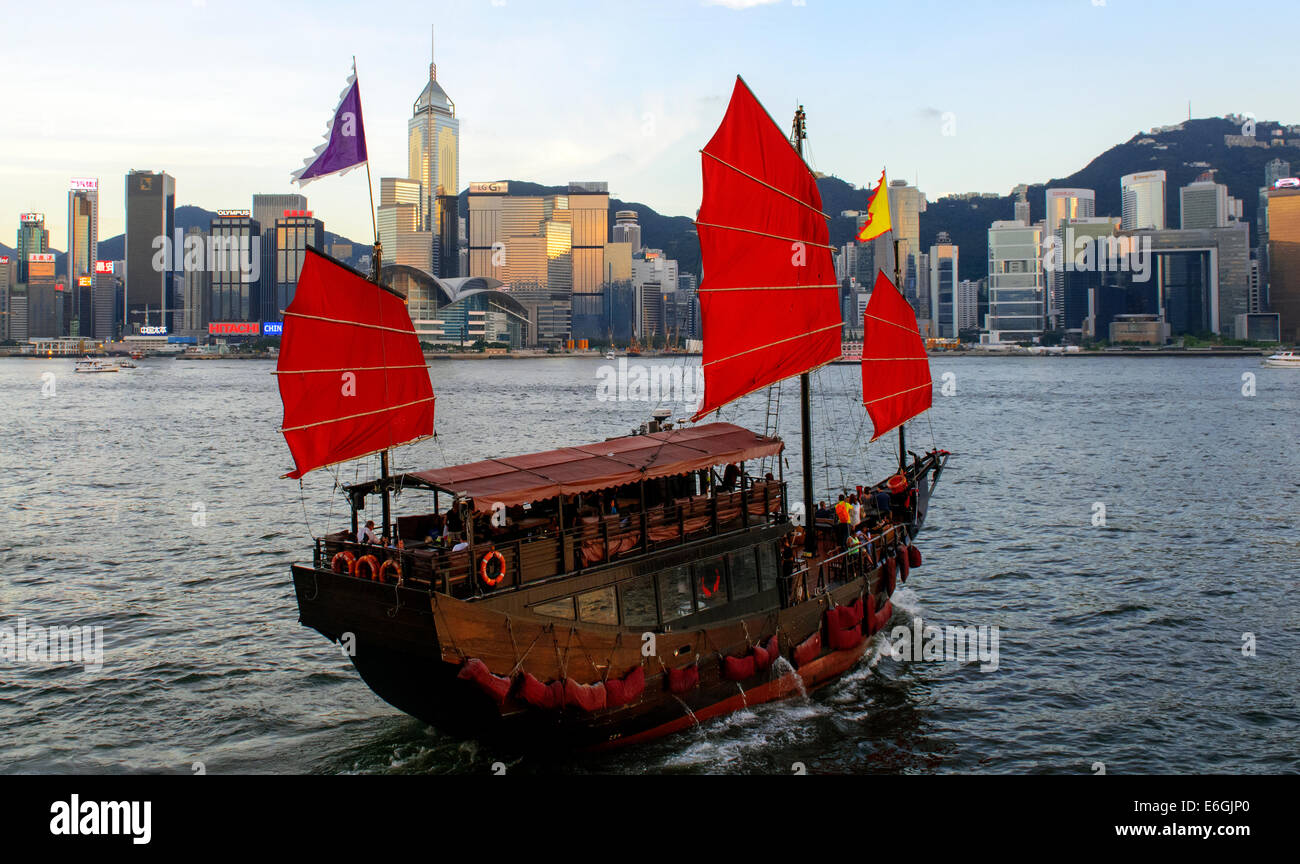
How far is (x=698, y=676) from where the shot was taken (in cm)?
1645

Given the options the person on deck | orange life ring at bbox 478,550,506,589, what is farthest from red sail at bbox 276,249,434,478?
the person on deck

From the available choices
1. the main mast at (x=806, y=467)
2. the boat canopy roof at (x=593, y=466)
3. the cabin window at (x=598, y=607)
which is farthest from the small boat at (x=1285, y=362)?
the cabin window at (x=598, y=607)

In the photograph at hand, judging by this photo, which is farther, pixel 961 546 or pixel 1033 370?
pixel 1033 370

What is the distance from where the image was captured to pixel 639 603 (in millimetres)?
15922

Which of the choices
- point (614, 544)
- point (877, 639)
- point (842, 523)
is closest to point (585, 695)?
point (614, 544)

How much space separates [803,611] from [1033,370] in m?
181

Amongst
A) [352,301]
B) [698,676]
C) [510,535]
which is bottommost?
[698,676]

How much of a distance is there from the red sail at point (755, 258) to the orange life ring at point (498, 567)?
933 centimetres

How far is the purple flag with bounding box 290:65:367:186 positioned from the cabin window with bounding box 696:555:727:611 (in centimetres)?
1018

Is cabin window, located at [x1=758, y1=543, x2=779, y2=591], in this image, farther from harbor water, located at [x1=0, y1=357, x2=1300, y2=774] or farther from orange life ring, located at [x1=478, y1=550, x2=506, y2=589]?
orange life ring, located at [x1=478, y1=550, x2=506, y2=589]

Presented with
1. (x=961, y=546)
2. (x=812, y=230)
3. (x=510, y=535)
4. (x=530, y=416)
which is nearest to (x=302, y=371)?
(x=510, y=535)

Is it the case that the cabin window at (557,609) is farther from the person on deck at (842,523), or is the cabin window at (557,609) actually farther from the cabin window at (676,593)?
the person on deck at (842,523)
